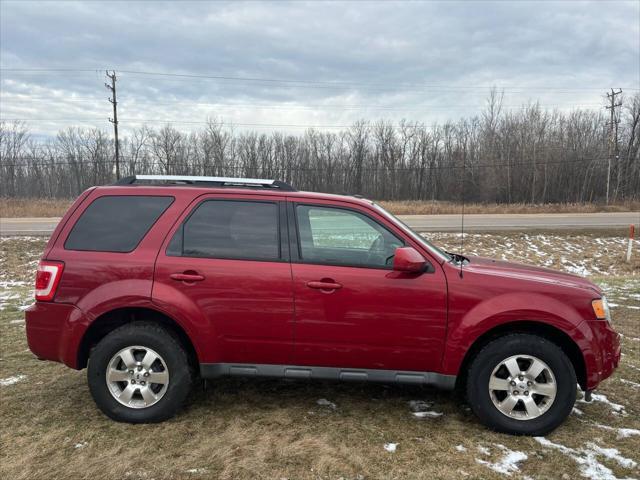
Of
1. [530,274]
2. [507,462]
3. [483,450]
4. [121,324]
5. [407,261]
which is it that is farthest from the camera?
[121,324]

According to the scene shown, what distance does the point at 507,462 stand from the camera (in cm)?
292

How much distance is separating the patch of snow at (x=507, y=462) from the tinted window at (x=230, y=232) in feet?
6.92

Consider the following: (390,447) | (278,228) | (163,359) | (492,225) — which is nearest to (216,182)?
(278,228)

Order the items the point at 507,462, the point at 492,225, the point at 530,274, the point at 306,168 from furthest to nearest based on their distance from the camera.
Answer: the point at 306,168, the point at 492,225, the point at 530,274, the point at 507,462

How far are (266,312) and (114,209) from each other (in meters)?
1.56

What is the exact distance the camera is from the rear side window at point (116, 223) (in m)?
3.47

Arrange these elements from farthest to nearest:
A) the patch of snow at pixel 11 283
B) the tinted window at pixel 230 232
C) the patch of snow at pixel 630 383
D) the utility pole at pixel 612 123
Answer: the utility pole at pixel 612 123
the patch of snow at pixel 11 283
the patch of snow at pixel 630 383
the tinted window at pixel 230 232

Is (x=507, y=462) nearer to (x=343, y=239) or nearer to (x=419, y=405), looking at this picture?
(x=419, y=405)

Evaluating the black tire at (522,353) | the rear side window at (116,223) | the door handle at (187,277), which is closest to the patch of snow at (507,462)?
the black tire at (522,353)

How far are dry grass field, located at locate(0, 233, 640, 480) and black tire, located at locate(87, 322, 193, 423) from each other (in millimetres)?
97

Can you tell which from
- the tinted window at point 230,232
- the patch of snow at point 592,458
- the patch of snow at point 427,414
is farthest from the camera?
the patch of snow at point 427,414

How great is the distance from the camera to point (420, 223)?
21.5m

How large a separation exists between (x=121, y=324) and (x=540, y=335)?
3.42 m

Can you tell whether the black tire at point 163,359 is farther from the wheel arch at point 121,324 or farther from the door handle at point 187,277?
the door handle at point 187,277
